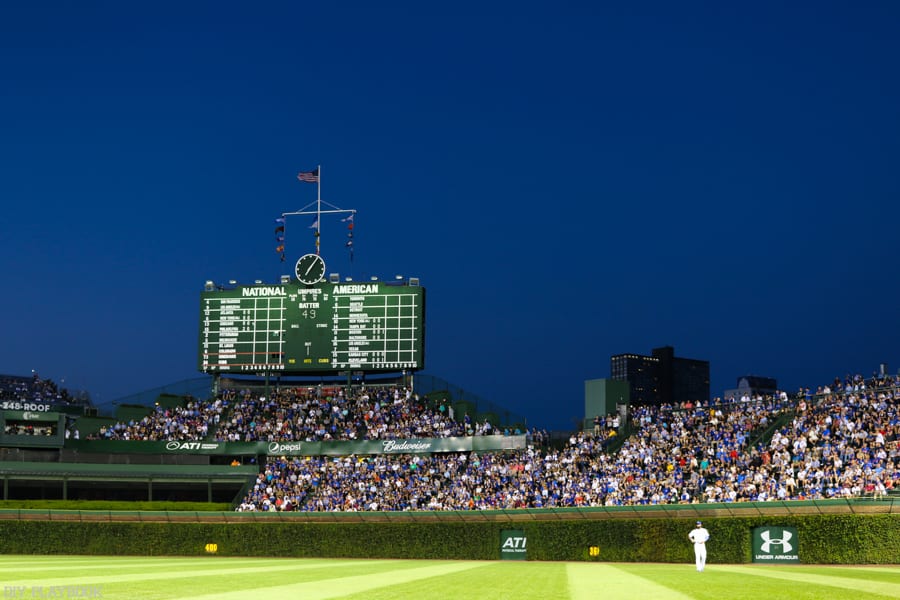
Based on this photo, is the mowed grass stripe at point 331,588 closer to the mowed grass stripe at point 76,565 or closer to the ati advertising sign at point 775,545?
the mowed grass stripe at point 76,565

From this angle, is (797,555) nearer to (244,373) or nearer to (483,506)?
(483,506)

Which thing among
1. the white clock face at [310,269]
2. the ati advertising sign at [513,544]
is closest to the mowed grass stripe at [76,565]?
the ati advertising sign at [513,544]

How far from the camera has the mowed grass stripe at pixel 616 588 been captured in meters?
19.0

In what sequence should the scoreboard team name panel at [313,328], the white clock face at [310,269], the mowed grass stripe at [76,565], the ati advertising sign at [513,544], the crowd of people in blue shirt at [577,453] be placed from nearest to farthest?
the mowed grass stripe at [76,565] → the crowd of people in blue shirt at [577,453] → the ati advertising sign at [513,544] → the scoreboard team name panel at [313,328] → the white clock face at [310,269]

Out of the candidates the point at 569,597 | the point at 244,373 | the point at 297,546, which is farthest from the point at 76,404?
the point at 569,597

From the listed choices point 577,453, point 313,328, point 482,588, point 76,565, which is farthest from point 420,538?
point 482,588

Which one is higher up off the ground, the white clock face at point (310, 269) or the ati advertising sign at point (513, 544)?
the white clock face at point (310, 269)

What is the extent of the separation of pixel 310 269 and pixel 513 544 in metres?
26.6

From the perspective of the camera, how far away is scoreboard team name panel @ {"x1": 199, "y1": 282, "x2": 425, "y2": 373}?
6206 cm

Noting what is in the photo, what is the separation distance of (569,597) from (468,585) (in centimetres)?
437

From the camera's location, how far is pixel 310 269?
210 feet

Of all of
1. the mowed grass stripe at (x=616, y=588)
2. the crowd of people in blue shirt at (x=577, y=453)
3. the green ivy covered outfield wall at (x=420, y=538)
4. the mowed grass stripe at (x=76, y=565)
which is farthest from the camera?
the crowd of people in blue shirt at (x=577, y=453)

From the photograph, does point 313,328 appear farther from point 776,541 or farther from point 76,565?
point 776,541

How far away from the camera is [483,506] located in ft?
163
